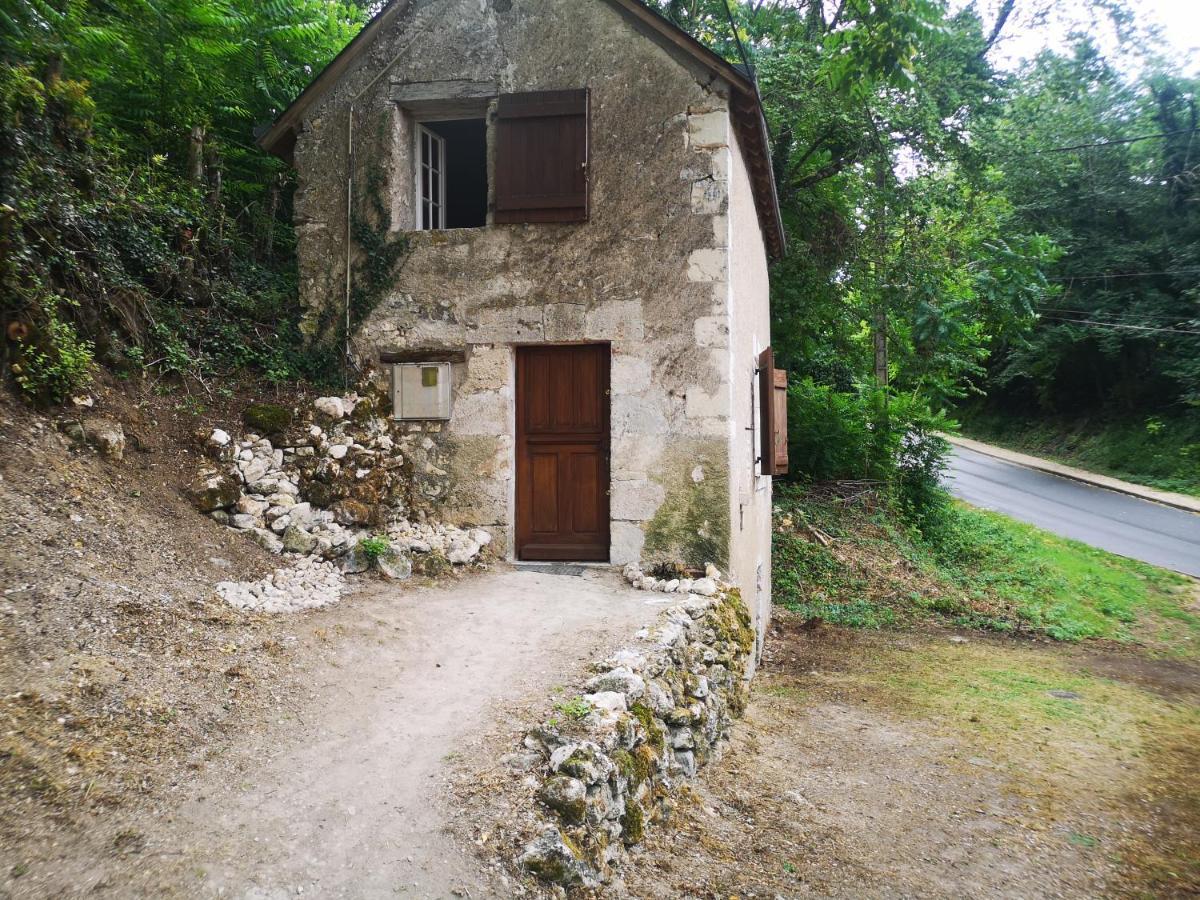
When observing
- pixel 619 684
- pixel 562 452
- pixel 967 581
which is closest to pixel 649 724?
pixel 619 684

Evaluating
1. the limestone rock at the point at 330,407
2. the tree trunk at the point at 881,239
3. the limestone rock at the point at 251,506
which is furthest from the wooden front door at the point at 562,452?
the tree trunk at the point at 881,239

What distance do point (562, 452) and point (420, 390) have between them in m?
1.41

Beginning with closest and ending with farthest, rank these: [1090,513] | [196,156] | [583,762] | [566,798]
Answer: [566,798] < [583,762] < [196,156] < [1090,513]

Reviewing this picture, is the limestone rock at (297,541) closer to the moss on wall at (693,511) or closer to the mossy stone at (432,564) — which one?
the mossy stone at (432,564)

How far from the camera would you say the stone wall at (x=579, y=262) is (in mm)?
6352

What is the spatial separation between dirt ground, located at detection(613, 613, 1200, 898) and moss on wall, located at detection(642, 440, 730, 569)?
145 cm

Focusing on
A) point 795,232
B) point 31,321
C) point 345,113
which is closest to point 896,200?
point 795,232

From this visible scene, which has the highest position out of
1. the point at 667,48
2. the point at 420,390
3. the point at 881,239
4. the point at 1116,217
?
the point at 1116,217

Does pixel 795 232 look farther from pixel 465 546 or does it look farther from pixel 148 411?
pixel 148 411

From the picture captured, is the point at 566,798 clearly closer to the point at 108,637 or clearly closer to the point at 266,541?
the point at 108,637

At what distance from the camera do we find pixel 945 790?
4957 mm

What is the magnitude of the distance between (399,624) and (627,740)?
1.99 metres

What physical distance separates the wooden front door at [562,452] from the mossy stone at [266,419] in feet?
6.72

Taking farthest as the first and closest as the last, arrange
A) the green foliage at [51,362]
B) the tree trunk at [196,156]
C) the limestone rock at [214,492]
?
the tree trunk at [196,156] → the limestone rock at [214,492] → the green foliage at [51,362]
